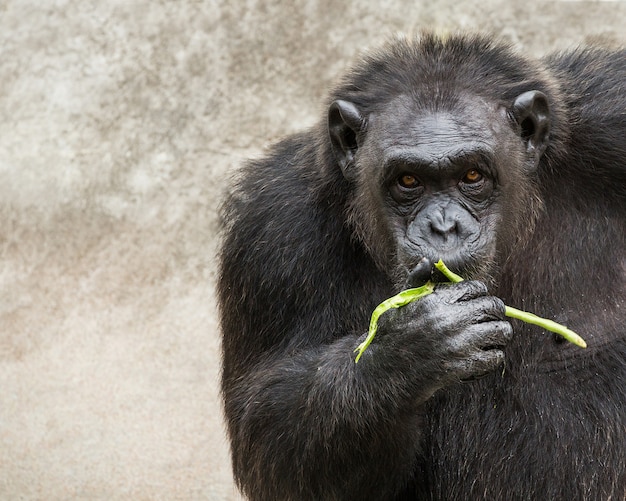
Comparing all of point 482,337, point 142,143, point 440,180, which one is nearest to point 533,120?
point 440,180

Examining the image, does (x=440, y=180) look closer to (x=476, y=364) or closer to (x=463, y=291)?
(x=463, y=291)

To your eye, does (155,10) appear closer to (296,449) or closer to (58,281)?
(58,281)

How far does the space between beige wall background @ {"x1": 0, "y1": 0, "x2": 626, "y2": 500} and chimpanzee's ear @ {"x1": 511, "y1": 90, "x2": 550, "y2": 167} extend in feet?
13.7

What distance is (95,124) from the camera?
11.0 meters

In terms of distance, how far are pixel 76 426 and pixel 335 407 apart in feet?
13.1

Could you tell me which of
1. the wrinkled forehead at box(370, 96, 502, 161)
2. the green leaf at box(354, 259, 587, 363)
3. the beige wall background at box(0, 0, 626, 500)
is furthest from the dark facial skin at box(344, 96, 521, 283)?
the beige wall background at box(0, 0, 626, 500)

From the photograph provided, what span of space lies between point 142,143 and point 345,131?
4.90 meters

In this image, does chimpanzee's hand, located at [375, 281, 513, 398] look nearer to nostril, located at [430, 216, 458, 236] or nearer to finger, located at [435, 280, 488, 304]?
finger, located at [435, 280, 488, 304]

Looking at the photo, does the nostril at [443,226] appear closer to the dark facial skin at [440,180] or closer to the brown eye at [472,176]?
the dark facial skin at [440,180]

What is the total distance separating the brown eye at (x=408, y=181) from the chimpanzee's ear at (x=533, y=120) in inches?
27.7

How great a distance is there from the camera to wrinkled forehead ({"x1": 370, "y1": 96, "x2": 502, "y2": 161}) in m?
5.79

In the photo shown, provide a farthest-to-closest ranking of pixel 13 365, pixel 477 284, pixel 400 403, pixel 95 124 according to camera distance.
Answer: pixel 95 124, pixel 13 365, pixel 400 403, pixel 477 284

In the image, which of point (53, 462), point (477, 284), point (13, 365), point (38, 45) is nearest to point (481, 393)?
point (477, 284)

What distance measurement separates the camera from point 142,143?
1085 cm
